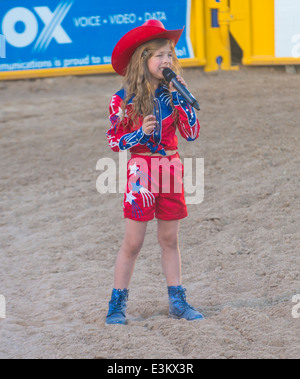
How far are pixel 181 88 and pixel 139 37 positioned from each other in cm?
41

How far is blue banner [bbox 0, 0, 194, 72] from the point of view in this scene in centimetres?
820

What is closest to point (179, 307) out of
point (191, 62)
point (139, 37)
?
point (139, 37)

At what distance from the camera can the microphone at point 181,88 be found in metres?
2.93

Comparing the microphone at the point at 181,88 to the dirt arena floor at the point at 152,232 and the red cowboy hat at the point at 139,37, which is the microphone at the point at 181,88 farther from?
the dirt arena floor at the point at 152,232

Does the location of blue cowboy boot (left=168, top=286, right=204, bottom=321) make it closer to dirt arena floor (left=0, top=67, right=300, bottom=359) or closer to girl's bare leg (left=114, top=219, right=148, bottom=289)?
dirt arena floor (left=0, top=67, right=300, bottom=359)

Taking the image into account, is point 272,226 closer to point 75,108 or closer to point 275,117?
point 275,117

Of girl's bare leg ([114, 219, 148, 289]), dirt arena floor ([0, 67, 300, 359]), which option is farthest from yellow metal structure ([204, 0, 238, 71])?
girl's bare leg ([114, 219, 148, 289])

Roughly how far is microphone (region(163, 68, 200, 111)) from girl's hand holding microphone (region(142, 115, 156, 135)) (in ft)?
0.64

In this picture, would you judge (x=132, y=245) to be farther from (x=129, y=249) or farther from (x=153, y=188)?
(x=153, y=188)

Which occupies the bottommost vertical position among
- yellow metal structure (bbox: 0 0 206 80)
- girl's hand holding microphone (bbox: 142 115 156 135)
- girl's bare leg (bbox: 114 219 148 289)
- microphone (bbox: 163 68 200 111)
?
girl's bare leg (bbox: 114 219 148 289)

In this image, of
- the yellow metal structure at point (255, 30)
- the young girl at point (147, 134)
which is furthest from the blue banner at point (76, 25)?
the young girl at point (147, 134)

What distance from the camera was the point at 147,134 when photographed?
10.0ft

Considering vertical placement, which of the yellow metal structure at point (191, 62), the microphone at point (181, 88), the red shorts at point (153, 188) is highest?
the yellow metal structure at point (191, 62)

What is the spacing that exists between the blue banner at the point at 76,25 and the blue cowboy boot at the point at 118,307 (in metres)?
5.45
